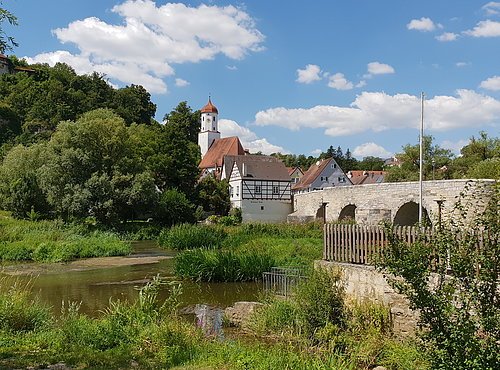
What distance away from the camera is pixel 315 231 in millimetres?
32750

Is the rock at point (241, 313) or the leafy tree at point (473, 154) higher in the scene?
the leafy tree at point (473, 154)

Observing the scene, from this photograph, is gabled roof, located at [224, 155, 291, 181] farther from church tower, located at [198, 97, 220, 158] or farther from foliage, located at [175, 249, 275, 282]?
foliage, located at [175, 249, 275, 282]

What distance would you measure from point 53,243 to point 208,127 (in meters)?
61.2

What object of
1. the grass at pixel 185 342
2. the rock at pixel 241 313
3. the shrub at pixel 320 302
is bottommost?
the rock at pixel 241 313

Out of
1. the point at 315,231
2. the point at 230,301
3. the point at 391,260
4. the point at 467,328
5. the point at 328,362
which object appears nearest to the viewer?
the point at 467,328

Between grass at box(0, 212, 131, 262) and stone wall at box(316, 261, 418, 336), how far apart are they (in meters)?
17.8

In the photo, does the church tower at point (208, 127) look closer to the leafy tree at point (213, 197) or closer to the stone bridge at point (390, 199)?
the leafy tree at point (213, 197)

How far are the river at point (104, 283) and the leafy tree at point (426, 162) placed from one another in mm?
36260

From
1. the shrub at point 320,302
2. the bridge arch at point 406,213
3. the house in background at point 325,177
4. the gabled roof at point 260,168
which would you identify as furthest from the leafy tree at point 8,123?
the shrub at point 320,302

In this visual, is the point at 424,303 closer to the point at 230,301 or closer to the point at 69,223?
the point at 230,301

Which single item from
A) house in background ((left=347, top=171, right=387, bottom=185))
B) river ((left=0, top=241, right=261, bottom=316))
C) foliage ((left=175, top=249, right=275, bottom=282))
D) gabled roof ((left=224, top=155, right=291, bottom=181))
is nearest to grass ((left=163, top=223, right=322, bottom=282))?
foliage ((left=175, top=249, right=275, bottom=282))

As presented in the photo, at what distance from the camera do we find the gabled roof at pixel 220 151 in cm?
7269

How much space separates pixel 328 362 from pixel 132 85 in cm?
8945

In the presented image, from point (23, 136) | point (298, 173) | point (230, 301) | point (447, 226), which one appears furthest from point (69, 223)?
point (298, 173)
